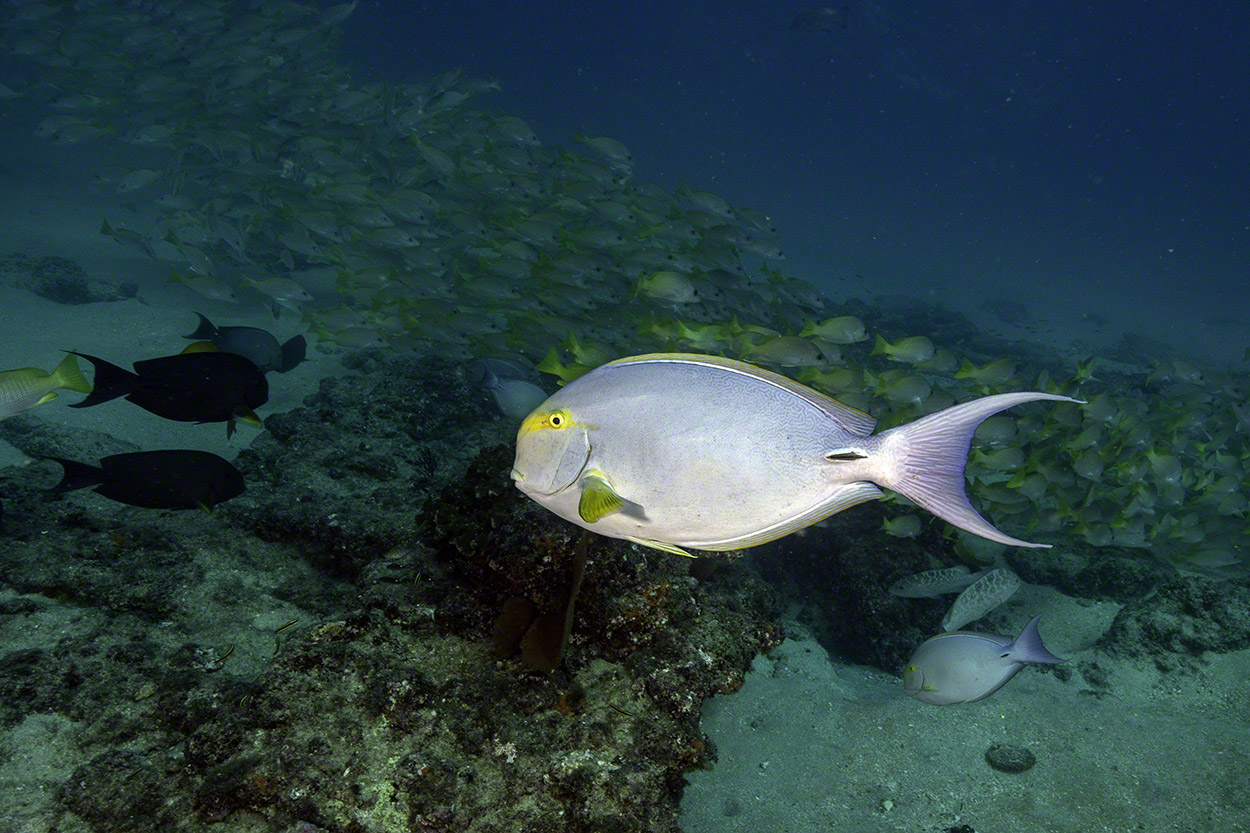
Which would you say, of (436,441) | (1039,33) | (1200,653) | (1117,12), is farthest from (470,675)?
(1117,12)

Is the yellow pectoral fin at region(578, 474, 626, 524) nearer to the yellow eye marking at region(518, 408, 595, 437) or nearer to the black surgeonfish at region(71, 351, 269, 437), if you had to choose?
the yellow eye marking at region(518, 408, 595, 437)

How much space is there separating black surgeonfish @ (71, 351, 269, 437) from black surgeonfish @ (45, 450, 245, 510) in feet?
1.40

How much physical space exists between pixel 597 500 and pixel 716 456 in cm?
28

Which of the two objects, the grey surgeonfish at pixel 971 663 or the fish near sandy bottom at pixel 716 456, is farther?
the grey surgeonfish at pixel 971 663

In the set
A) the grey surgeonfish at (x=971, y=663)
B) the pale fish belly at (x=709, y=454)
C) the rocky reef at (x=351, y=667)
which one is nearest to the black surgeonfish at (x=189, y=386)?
the rocky reef at (x=351, y=667)

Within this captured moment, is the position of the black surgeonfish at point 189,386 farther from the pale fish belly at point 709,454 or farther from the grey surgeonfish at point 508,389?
the pale fish belly at point 709,454

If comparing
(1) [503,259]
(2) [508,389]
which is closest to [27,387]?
(2) [508,389]

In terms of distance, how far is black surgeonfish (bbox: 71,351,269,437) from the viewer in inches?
123

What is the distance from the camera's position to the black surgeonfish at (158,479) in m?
2.82

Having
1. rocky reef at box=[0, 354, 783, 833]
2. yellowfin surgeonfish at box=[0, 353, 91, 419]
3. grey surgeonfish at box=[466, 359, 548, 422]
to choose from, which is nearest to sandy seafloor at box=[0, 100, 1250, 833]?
rocky reef at box=[0, 354, 783, 833]

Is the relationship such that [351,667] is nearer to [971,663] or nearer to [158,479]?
[158,479]

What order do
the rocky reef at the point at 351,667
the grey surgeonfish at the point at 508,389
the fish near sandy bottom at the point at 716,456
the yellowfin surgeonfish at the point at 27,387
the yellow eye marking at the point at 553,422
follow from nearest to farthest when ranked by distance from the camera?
1. the fish near sandy bottom at the point at 716,456
2. the yellow eye marking at the point at 553,422
3. the rocky reef at the point at 351,667
4. the yellowfin surgeonfish at the point at 27,387
5. the grey surgeonfish at the point at 508,389

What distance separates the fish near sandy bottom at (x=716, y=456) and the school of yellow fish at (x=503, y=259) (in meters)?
3.05

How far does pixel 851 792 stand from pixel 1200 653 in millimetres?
3134
